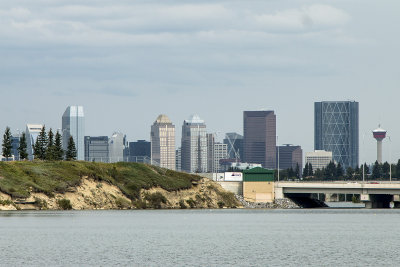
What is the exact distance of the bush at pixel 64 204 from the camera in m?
195

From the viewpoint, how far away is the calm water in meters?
76.8

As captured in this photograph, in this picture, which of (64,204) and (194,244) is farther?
(64,204)

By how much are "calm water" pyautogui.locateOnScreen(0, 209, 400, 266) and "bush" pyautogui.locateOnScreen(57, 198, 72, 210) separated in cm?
6058

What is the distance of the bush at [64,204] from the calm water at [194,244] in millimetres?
60585

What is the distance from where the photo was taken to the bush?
195 metres

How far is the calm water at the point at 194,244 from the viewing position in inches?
3024

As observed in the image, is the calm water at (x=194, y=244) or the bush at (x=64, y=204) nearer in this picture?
the calm water at (x=194, y=244)

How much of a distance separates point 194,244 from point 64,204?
106 metres

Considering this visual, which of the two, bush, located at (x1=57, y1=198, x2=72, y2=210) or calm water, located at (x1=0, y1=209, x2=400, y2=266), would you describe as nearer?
calm water, located at (x1=0, y1=209, x2=400, y2=266)

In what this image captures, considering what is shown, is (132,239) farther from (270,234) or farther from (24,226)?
(24,226)

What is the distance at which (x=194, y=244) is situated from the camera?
94.4 meters

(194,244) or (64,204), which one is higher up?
→ (64,204)

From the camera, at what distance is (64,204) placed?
645 feet

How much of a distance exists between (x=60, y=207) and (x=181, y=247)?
10864cm
